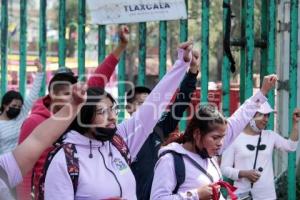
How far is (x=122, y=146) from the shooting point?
254 cm

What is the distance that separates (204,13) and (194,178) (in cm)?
157

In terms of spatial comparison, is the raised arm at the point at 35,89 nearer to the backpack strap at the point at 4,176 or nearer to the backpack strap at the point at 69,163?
the backpack strap at the point at 69,163

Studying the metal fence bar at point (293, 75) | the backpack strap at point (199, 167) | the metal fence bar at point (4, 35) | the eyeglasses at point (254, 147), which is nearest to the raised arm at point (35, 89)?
the metal fence bar at point (4, 35)

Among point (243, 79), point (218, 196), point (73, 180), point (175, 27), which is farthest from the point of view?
point (175, 27)

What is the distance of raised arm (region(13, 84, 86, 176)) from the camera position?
6.27 feet

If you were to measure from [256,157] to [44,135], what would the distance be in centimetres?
243

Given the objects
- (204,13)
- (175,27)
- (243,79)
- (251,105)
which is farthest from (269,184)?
(175,27)

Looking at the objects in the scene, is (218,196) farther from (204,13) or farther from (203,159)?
(204,13)

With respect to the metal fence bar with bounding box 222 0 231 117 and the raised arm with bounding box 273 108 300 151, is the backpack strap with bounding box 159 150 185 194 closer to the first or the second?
the metal fence bar with bounding box 222 0 231 117

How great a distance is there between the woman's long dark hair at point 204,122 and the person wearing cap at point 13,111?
187 cm

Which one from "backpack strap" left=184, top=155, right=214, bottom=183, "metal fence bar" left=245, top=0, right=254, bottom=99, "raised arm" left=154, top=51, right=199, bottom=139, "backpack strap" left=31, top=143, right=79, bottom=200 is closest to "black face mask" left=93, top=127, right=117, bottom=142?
"backpack strap" left=31, top=143, right=79, bottom=200

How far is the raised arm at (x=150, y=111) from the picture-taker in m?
2.74

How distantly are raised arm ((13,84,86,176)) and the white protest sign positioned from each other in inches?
82.0

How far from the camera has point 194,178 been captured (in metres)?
2.67
